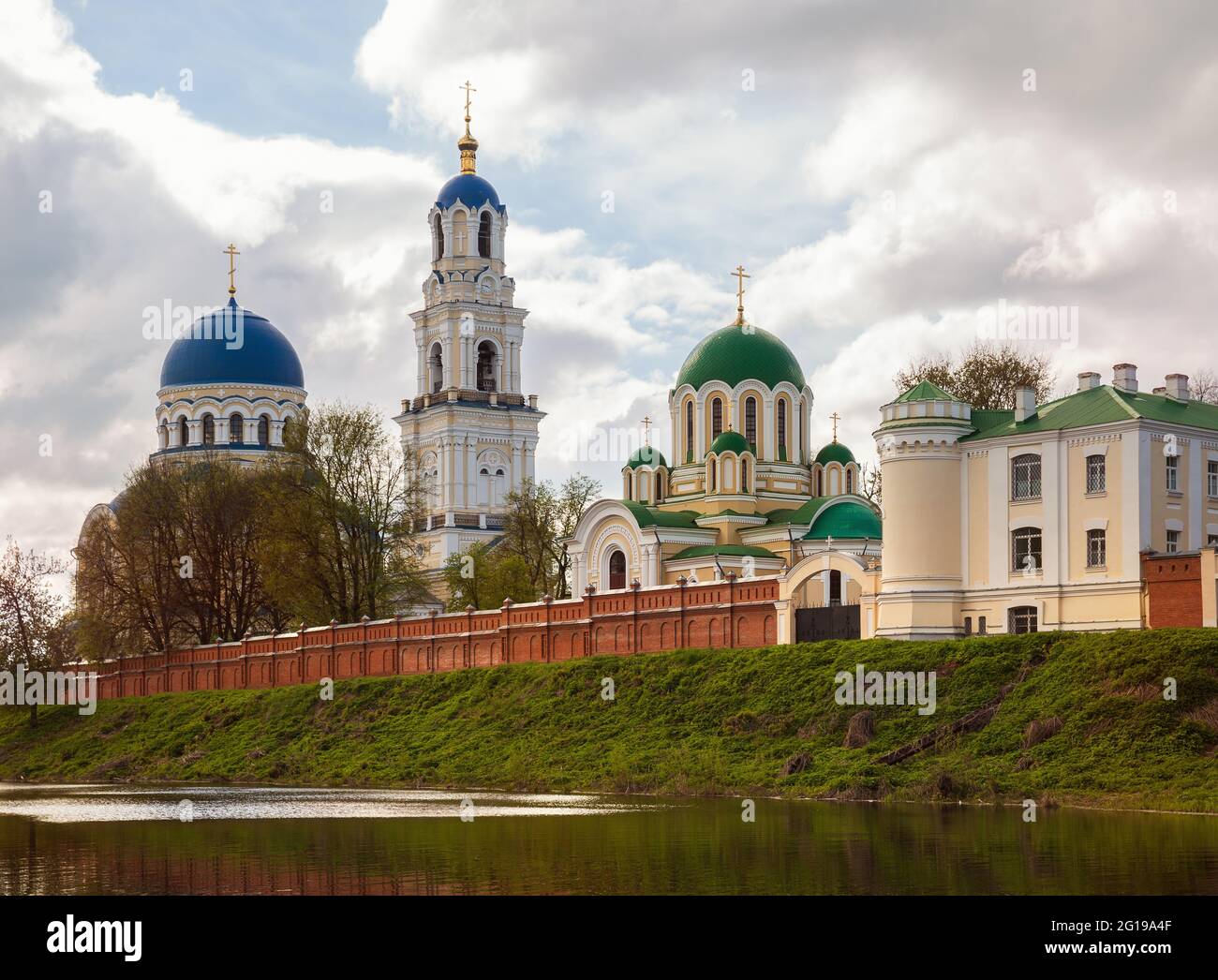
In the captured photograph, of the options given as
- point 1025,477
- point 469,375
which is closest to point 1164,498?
point 1025,477

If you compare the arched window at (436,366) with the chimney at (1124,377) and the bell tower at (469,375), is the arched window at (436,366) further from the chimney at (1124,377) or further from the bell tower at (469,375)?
the chimney at (1124,377)

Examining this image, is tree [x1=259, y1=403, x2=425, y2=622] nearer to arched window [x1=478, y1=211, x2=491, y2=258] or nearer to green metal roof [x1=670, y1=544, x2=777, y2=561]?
green metal roof [x1=670, y1=544, x2=777, y2=561]

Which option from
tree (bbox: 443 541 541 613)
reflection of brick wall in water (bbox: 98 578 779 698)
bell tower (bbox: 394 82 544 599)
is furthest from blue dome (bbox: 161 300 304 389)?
reflection of brick wall in water (bbox: 98 578 779 698)

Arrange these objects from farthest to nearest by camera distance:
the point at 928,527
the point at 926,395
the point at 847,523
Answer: the point at 847,523, the point at 926,395, the point at 928,527

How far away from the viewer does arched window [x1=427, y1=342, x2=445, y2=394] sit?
8456 centimetres

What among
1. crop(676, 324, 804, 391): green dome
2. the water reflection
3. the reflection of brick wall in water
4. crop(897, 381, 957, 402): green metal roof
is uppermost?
crop(676, 324, 804, 391): green dome

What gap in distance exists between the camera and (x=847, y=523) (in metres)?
58.4

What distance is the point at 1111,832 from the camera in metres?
22.9

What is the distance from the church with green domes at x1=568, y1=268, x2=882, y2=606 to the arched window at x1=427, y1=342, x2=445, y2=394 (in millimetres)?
21101

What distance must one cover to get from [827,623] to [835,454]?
25.1 meters

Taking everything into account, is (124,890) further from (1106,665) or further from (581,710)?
(581,710)

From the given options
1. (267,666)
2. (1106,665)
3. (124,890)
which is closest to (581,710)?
(1106,665)

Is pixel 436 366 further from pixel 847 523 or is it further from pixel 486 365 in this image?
pixel 847 523

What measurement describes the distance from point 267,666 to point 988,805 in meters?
34.8
